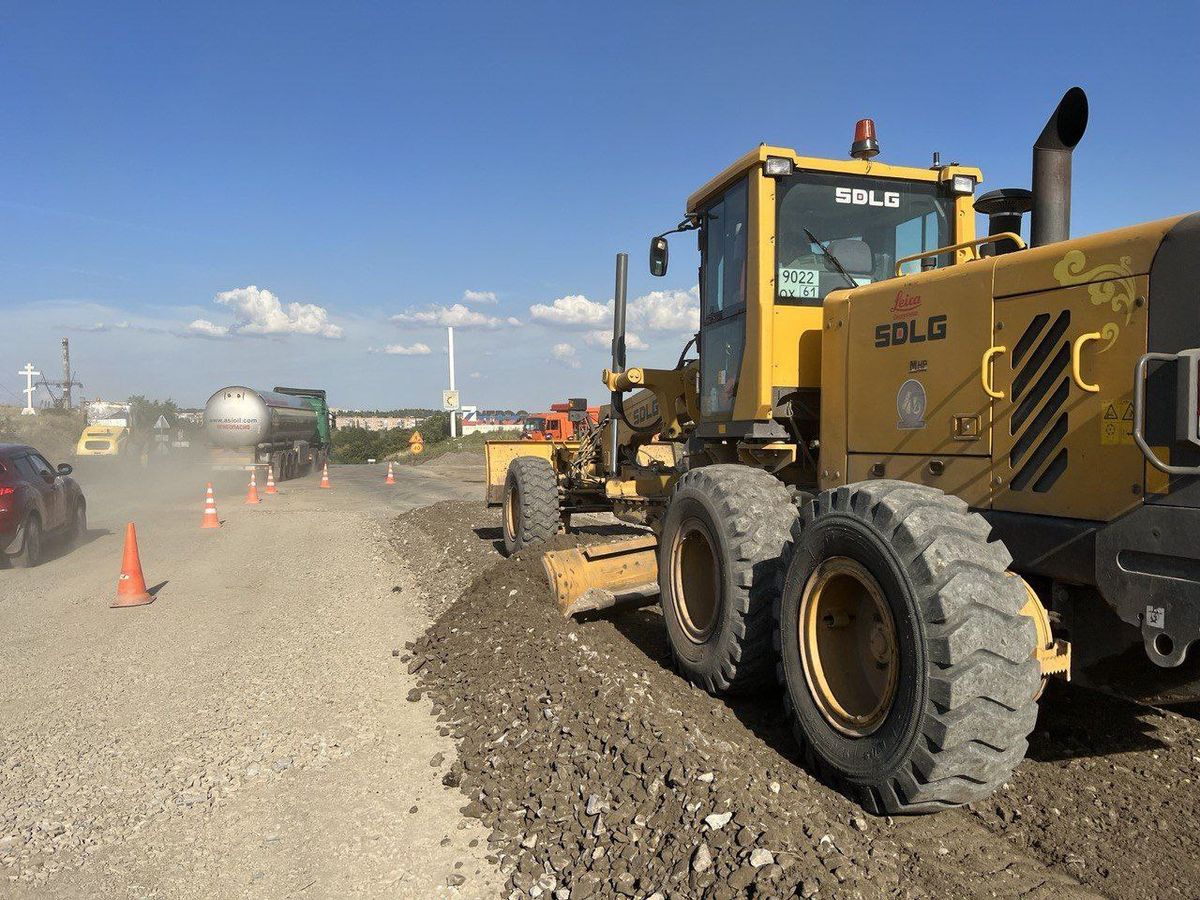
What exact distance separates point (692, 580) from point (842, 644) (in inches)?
59.8

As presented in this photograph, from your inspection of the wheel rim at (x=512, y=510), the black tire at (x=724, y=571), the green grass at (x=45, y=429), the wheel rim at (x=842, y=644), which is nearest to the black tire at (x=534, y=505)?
the wheel rim at (x=512, y=510)

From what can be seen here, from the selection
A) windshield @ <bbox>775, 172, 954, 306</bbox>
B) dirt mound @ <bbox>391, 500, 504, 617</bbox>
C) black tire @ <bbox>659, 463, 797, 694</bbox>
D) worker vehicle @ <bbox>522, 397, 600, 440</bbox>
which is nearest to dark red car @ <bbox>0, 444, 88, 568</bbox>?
dirt mound @ <bbox>391, 500, 504, 617</bbox>

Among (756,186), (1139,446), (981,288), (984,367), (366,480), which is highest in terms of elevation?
(756,186)

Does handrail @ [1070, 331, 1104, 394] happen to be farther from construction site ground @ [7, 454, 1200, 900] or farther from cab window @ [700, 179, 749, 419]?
cab window @ [700, 179, 749, 419]

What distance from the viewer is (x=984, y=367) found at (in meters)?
3.75

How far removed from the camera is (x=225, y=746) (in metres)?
4.61

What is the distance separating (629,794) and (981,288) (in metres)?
2.71

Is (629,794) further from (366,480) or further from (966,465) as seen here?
(366,480)

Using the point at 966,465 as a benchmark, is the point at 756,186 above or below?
above

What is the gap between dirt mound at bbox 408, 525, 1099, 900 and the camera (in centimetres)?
294

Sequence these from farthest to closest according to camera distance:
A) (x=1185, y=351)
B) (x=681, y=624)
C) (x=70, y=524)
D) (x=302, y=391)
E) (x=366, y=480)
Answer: (x=302, y=391)
(x=366, y=480)
(x=70, y=524)
(x=681, y=624)
(x=1185, y=351)

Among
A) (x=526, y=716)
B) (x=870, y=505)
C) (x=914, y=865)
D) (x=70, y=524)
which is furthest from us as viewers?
(x=70, y=524)

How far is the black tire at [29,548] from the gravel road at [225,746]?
1185mm

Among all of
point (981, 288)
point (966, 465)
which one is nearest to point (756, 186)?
point (981, 288)
